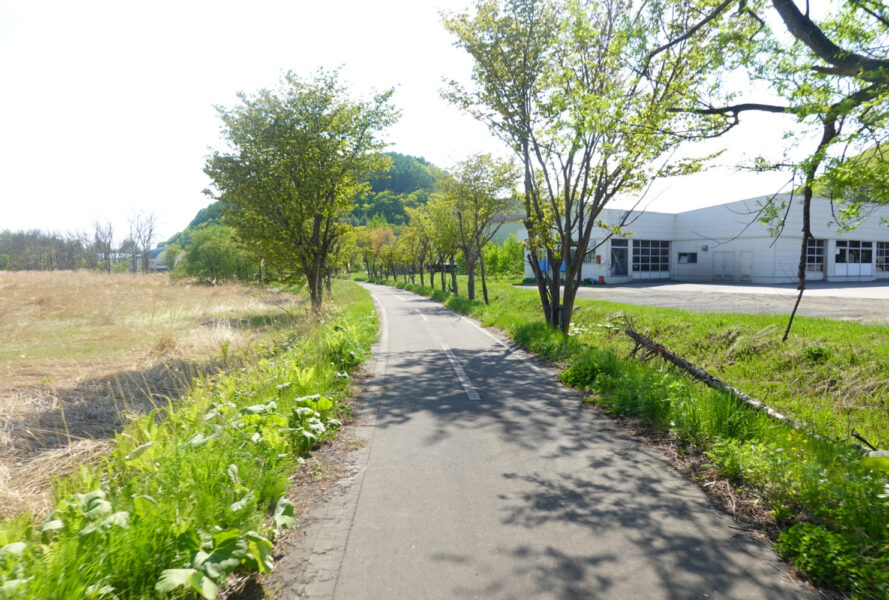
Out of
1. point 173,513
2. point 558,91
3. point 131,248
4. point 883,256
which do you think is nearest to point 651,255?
point 883,256

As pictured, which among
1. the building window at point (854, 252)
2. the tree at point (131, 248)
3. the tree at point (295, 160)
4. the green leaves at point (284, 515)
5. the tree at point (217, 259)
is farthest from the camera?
the tree at point (131, 248)

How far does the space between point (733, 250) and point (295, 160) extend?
35017 millimetres

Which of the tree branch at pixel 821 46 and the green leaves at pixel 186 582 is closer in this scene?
the green leaves at pixel 186 582

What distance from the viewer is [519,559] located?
3061mm

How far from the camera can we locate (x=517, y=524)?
3.49m

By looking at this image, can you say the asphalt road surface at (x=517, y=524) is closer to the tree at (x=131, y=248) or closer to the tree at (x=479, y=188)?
the tree at (x=479, y=188)

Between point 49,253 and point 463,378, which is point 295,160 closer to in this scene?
point 463,378

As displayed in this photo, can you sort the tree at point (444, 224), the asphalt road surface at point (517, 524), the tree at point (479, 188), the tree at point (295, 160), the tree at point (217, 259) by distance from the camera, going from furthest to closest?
the tree at point (217, 259) < the tree at point (444, 224) < the tree at point (479, 188) < the tree at point (295, 160) < the asphalt road surface at point (517, 524)

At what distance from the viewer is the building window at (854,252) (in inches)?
1454

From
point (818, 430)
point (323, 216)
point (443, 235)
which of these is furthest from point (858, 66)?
point (443, 235)

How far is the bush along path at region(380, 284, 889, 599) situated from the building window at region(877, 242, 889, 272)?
45320 mm

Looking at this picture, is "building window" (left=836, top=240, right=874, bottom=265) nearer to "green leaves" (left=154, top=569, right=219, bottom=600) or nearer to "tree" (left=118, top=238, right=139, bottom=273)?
"green leaves" (left=154, top=569, right=219, bottom=600)

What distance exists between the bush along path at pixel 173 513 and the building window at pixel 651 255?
41317 mm

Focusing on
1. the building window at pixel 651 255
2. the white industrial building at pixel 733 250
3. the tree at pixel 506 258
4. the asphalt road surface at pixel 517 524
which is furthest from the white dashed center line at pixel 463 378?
the tree at pixel 506 258
